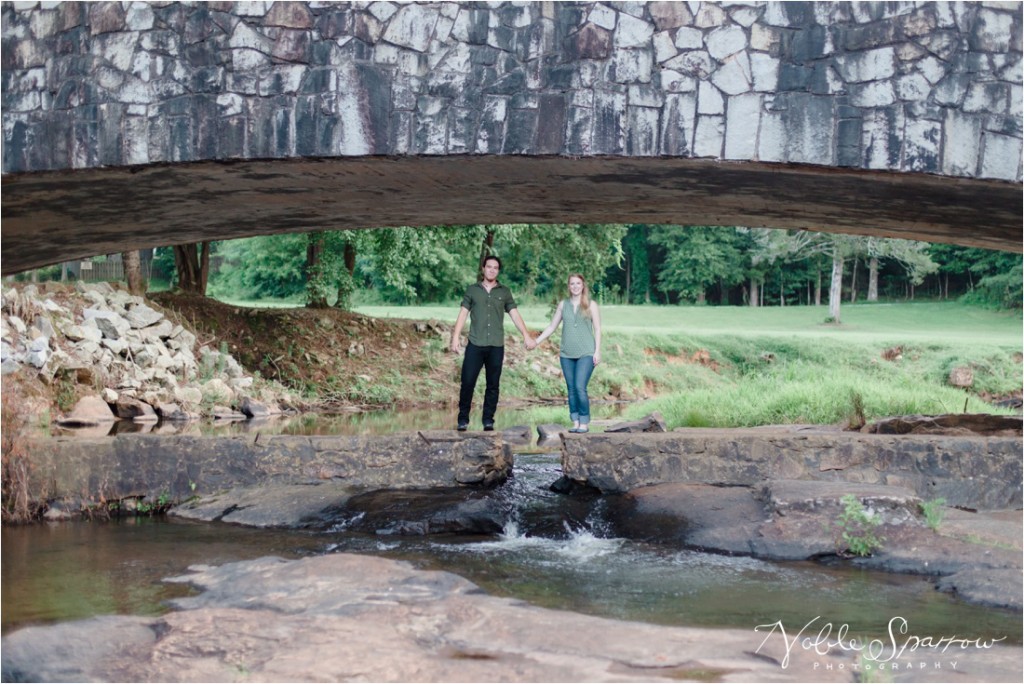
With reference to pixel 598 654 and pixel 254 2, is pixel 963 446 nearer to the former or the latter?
pixel 598 654

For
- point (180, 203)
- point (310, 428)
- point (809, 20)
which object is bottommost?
point (310, 428)

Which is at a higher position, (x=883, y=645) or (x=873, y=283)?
(x=873, y=283)

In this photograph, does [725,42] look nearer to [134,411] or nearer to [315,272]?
[134,411]

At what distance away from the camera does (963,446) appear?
9023 millimetres

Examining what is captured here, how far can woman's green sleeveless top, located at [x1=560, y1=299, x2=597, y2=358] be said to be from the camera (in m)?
9.96

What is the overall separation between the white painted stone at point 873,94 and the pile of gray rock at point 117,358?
38.8 feet

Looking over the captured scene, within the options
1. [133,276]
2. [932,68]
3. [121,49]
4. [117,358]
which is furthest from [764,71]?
[133,276]

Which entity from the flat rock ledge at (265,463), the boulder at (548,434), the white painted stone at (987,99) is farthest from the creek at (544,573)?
the boulder at (548,434)

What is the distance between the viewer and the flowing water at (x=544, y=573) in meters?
5.86

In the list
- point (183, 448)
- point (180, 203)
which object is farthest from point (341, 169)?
point (183, 448)

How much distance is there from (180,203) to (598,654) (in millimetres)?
6467

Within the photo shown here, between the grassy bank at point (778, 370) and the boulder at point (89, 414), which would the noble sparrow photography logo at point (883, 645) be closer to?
the grassy bank at point (778, 370)

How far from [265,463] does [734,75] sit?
5.21 metres

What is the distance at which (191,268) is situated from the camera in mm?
25125
